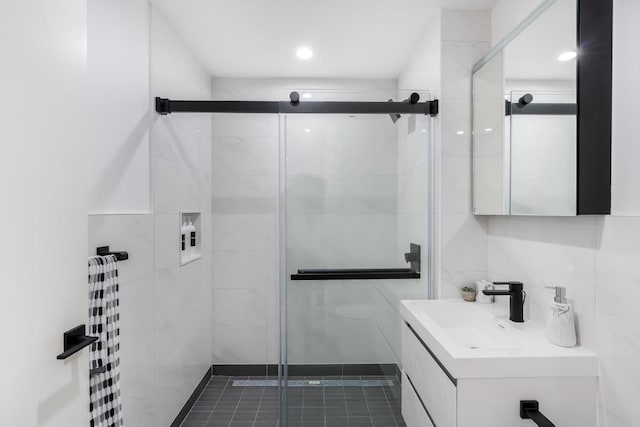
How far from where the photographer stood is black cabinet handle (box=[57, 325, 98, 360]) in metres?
0.85

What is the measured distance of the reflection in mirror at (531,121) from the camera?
123 cm

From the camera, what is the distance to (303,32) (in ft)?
7.05

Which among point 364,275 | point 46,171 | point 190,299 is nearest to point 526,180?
point 364,275

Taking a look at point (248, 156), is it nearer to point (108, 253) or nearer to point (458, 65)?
point (108, 253)

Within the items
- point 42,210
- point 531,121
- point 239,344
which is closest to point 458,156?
point 531,121

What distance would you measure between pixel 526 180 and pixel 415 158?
26.5 inches

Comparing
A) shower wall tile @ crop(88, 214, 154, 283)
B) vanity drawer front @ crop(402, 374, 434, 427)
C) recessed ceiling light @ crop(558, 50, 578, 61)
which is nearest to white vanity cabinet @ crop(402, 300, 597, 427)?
vanity drawer front @ crop(402, 374, 434, 427)

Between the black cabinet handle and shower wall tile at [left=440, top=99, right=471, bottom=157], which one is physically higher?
shower wall tile at [left=440, top=99, right=471, bottom=157]

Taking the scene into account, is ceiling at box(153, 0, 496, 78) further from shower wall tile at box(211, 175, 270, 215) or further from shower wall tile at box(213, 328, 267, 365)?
shower wall tile at box(213, 328, 267, 365)

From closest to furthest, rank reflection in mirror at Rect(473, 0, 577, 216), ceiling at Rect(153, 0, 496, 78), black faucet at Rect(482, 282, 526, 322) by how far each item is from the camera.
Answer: reflection in mirror at Rect(473, 0, 577, 216) → black faucet at Rect(482, 282, 526, 322) → ceiling at Rect(153, 0, 496, 78)

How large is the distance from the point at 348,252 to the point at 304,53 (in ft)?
4.96

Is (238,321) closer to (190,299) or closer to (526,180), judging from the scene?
(190,299)

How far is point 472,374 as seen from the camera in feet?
3.78

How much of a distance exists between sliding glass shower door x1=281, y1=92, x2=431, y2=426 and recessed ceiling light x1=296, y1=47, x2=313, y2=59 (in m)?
0.65
